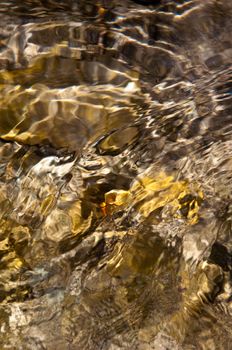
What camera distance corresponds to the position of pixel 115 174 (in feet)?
9.68

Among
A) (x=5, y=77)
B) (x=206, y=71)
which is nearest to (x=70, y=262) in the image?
(x=5, y=77)

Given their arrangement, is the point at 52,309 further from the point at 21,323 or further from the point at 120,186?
the point at 120,186

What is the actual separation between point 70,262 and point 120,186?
21.9 inches

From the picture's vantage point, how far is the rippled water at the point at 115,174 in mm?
2395

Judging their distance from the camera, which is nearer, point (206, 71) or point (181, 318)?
point (181, 318)

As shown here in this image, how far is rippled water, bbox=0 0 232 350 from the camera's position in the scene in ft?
7.86

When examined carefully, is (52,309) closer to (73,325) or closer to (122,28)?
(73,325)

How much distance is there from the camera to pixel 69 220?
277 cm

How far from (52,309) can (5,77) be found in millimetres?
1624

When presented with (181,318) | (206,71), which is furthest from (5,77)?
(181,318)

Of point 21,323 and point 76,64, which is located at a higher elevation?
point 76,64

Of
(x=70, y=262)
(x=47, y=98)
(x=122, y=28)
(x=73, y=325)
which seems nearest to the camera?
(x=73, y=325)

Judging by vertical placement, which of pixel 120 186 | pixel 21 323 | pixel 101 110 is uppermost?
pixel 101 110

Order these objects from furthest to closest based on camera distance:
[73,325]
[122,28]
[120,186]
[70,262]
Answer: [122,28]
[120,186]
[70,262]
[73,325]
